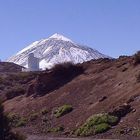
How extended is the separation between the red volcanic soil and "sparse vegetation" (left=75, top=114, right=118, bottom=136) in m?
0.73

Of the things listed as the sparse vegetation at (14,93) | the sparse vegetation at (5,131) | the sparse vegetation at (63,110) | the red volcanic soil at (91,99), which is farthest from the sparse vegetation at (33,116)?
the sparse vegetation at (5,131)

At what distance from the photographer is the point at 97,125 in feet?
143

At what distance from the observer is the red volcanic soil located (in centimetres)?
4478

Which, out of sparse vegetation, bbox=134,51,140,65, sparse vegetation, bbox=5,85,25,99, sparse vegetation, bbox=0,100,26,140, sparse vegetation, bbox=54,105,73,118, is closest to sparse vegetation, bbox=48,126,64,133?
sparse vegetation, bbox=54,105,73,118

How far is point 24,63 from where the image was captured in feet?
644

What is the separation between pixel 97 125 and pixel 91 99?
10819mm

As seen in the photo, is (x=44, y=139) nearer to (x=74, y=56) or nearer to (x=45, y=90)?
(x=45, y=90)

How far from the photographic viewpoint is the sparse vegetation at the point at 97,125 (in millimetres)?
42656

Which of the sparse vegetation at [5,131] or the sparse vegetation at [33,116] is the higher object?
the sparse vegetation at [33,116]

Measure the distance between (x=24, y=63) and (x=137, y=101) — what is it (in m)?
151

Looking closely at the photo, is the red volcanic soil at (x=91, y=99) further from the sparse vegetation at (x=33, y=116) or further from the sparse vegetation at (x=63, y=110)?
the sparse vegetation at (x=63, y=110)

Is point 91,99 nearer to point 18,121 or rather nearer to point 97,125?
point 18,121

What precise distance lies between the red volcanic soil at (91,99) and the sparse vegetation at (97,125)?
726 mm

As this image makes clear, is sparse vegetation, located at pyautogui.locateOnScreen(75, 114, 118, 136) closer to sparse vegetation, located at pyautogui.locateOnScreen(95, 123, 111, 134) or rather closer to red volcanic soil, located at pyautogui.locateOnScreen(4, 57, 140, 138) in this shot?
sparse vegetation, located at pyautogui.locateOnScreen(95, 123, 111, 134)
